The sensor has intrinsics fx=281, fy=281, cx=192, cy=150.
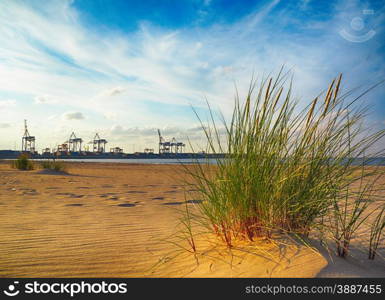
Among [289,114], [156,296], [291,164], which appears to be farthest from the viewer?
[289,114]

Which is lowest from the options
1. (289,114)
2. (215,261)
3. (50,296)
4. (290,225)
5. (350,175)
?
(50,296)

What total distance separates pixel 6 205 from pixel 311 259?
15.0 ft

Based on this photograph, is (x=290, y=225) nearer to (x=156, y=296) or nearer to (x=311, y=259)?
(x=311, y=259)

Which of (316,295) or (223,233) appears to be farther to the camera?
(223,233)

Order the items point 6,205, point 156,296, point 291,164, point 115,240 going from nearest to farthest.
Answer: point 156,296 → point 291,164 → point 115,240 → point 6,205

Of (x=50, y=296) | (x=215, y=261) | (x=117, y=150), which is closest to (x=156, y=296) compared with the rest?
(x=215, y=261)

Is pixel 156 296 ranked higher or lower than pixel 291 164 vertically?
lower

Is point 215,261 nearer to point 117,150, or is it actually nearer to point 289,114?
point 289,114

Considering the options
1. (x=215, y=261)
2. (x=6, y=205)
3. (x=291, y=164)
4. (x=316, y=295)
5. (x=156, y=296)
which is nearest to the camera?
(x=316, y=295)

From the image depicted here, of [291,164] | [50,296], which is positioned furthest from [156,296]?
[291,164]

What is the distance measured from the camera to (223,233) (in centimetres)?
228

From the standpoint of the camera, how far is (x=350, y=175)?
2.20 m

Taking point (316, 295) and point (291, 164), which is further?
point (291, 164)

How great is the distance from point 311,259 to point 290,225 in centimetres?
37
